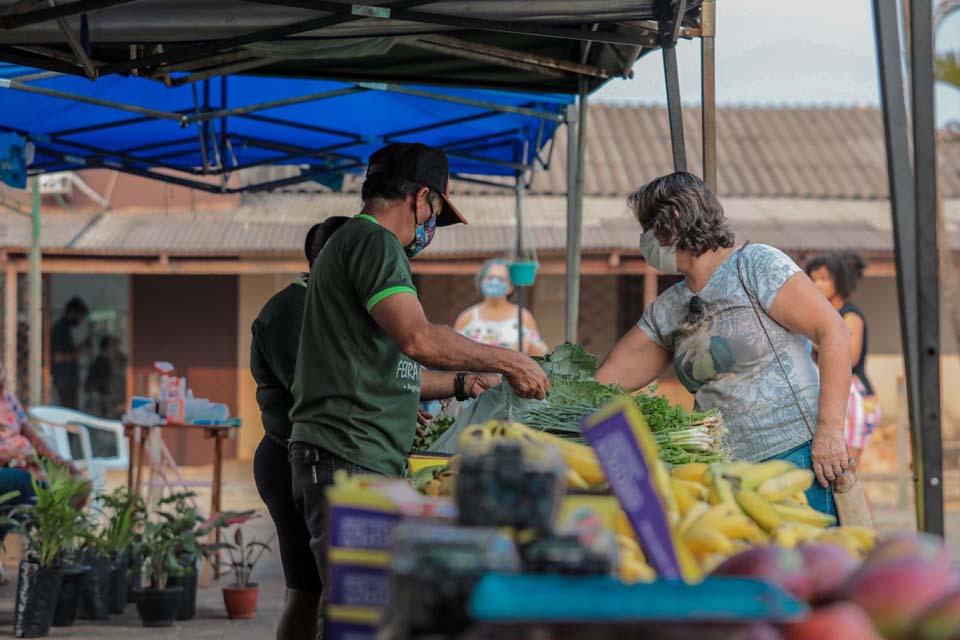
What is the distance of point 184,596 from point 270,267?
7.60 meters

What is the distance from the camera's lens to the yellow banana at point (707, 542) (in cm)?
197

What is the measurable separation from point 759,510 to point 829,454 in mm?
1350

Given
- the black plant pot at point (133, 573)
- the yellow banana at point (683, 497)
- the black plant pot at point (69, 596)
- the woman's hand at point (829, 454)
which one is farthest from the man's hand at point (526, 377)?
the black plant pot at point (133, 573)

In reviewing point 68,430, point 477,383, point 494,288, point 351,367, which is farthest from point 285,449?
point 68,430

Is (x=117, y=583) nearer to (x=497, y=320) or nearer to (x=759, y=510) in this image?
(x=497, y=320)

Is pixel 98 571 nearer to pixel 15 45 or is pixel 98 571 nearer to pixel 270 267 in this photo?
pixel 15 45

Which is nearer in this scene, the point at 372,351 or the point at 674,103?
the point at 372,351

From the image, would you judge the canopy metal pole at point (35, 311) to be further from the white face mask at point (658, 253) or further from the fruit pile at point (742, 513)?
the fruit pile at point (742, 513)

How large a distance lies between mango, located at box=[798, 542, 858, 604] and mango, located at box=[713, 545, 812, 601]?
10mm

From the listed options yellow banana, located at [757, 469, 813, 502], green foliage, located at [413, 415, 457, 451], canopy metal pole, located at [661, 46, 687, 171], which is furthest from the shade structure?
yellow banana, located at [757, 469, 813, 502]

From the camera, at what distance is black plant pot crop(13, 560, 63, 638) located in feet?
19.4

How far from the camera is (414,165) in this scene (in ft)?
11.2

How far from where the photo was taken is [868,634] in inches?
57.7

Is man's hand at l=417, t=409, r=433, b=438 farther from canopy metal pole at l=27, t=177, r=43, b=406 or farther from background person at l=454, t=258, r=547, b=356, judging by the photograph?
canopy metal pole at l=27, t=177, r=43, b=406
